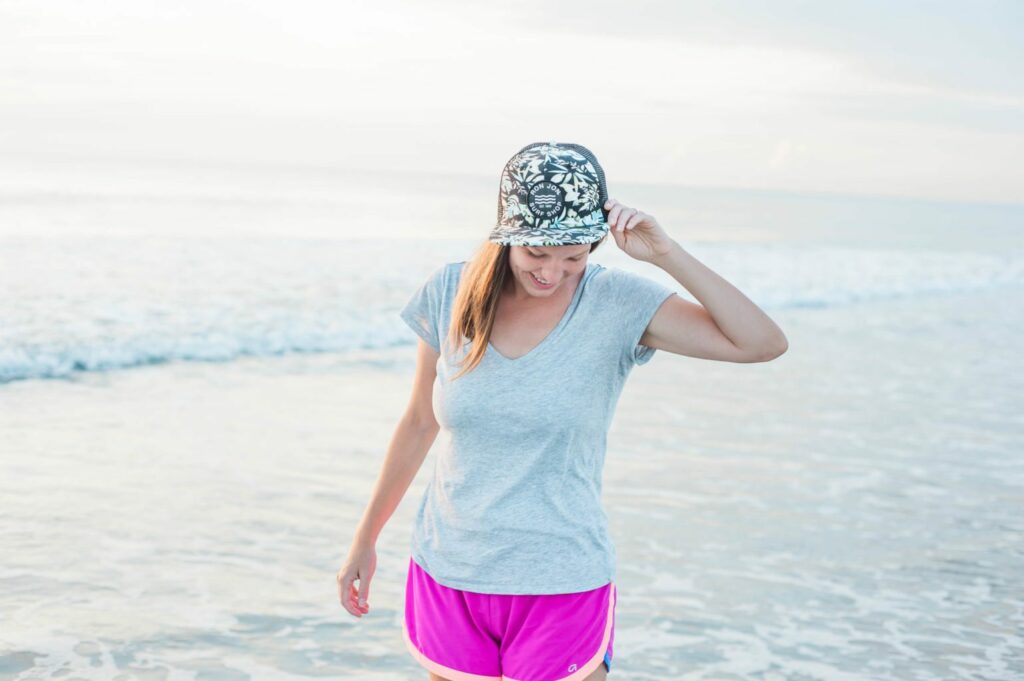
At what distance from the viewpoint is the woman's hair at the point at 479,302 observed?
2572mm

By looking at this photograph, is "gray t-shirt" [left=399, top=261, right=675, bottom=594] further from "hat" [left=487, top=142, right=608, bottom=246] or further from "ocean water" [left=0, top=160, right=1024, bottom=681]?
"ocean water" [left=0, top=160, right=1024, bottom=681]

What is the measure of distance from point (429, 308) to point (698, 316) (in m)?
0.63

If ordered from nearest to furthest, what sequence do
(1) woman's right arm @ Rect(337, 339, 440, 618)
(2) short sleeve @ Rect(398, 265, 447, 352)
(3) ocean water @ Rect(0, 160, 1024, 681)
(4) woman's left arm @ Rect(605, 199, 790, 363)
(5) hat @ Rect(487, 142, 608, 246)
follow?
(5) hat @ Rect(487, 142, 608, 246)
(4) woman's left arm @ Rect(605, 199, 790, 363)
(2) short sleeve @ Rect(398, 265, 447, 352)
(1) woman's right arm @ Rect(337, 339, 440, 618)
(3) ocean water @ Rect(0, 160, 1024, 681)

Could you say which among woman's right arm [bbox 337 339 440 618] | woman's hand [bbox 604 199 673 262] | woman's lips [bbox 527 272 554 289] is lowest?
woman's right arm [bbox 337 339 440 618]

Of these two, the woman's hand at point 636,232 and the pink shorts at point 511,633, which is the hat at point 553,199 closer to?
the woman's hand at point 636,232

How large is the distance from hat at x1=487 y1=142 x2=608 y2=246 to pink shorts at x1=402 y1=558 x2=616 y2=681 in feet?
2.58

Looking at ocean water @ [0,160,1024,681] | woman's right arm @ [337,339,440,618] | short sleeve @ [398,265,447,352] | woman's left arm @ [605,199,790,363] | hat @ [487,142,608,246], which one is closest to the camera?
hat @ [487,142,608,246]

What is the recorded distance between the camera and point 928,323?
16594 mm

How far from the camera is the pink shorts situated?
2.55 metres

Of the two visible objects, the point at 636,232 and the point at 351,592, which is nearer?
the point at 636,232

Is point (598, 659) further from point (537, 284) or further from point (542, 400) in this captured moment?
point (537, 284)

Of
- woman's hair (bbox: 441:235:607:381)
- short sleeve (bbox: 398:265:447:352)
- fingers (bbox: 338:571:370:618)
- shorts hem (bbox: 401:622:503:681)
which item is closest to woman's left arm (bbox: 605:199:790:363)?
woman's hair (bbox: 441:235:607:381)

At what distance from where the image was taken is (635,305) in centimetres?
256

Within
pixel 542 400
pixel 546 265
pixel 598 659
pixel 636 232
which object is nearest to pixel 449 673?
pixel 598 659
